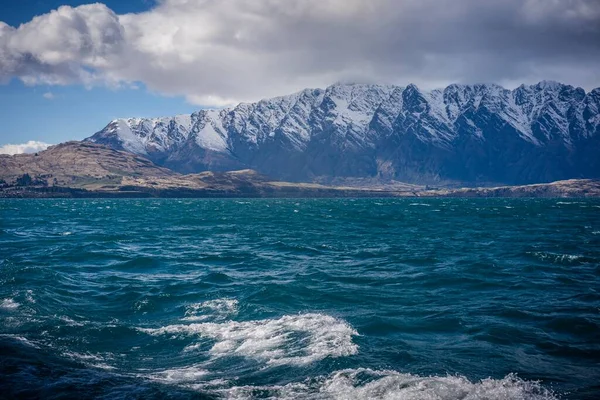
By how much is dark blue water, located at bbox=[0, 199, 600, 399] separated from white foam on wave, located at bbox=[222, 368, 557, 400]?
95mm

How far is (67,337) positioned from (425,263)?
40222 millimetres

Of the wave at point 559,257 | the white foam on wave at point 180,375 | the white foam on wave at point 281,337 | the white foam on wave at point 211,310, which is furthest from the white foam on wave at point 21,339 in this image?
the wave at point 559,257

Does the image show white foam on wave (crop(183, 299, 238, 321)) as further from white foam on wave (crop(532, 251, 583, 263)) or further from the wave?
white foam on wave (crop(532, 251, 583, 263))

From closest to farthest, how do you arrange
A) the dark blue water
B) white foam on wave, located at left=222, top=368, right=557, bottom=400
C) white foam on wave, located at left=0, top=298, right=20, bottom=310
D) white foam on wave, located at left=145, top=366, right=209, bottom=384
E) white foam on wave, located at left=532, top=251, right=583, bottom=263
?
1. white foam on wave, located at left=222, top=368, right=557, bottom=400
2. the dark blue water
3. white foam on wave, located at left=145, top=366, right=209, bottom=384
4. white foam on wave, located at left=0, top=298, right=20, bottom=310
5. white foam on wave, located at left=532, top=251, right=583, bottom=263

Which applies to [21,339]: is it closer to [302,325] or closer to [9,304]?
[9,304]

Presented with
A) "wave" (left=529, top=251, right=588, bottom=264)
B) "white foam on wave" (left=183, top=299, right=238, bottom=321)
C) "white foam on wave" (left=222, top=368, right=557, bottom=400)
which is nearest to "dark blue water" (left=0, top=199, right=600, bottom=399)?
"white foam on wave" (left=222, top=368, right=557, bottom=400)

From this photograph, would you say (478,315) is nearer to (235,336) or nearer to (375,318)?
(375,318)

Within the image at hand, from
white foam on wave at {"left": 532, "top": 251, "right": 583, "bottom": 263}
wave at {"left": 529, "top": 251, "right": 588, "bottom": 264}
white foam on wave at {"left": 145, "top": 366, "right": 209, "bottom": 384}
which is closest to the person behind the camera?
white foam on wave at {"left": 145, "top": 366, "right": 209, "bottom": 384}

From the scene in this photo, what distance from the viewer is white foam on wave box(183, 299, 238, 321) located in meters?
34.3

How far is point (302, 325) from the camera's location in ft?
103

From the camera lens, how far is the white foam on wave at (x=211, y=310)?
34.3 metres

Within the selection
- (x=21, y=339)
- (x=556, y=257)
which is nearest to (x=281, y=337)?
(x=21, y=339)

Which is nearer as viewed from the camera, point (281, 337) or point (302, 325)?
point (281, 337)

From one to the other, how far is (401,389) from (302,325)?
11.9 metres
